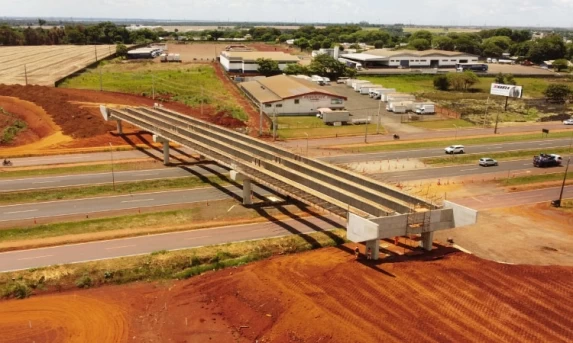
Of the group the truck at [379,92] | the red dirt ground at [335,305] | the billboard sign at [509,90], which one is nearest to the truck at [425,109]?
the truck at [379,92]

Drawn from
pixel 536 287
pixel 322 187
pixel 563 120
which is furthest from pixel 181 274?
pixel 563 120

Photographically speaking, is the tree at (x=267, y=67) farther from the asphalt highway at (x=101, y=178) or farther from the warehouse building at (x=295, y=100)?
the asphalt highway at (x=101, y=178)

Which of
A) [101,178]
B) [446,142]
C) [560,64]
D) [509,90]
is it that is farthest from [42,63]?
[560,64]

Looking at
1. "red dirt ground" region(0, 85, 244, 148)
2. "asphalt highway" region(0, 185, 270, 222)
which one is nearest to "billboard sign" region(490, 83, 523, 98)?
"red dirt ground" region(0, 85, 244, 148)

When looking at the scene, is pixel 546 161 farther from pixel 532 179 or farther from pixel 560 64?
pixel 560 64

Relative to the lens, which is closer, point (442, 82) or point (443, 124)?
point (443, 124)

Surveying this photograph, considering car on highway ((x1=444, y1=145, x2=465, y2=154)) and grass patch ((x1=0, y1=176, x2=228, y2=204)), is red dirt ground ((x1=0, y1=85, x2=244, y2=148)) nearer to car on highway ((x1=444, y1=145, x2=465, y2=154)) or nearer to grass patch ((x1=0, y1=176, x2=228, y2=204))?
grass patch ((x1=0, y1=176, x2=228, y2=204))
